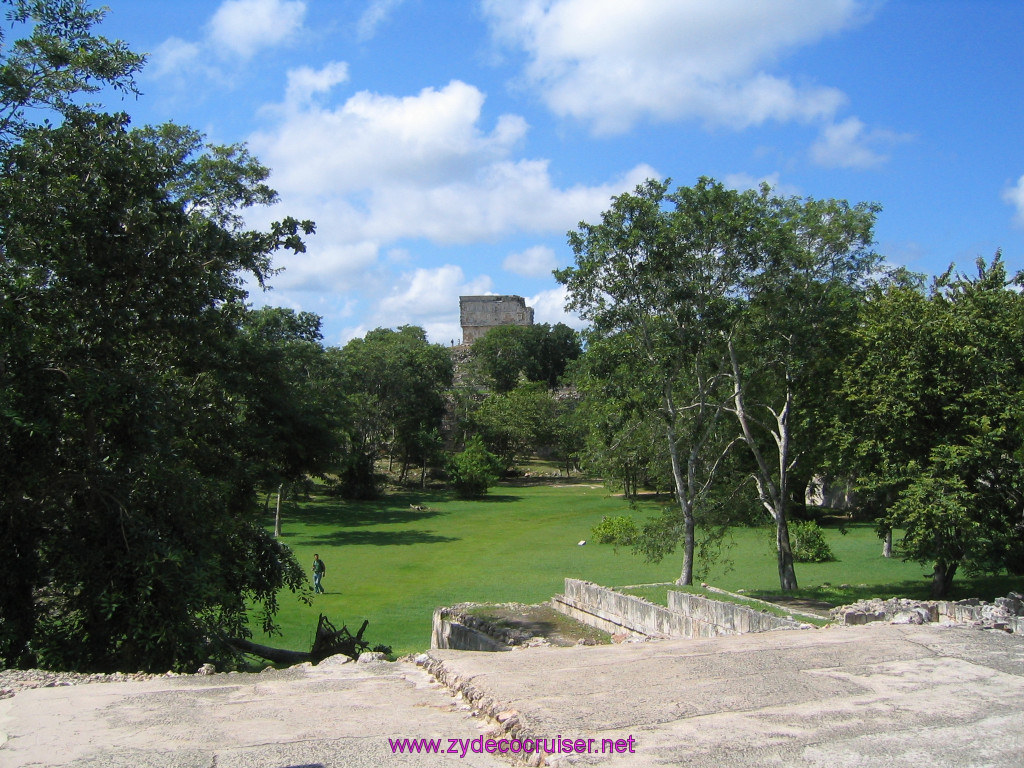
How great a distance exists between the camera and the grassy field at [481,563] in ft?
68.9

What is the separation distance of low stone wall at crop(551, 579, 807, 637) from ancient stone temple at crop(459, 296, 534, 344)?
99.1m

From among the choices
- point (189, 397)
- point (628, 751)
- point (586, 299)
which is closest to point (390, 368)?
point (586, 299)

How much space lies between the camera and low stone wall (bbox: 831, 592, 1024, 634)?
979cm

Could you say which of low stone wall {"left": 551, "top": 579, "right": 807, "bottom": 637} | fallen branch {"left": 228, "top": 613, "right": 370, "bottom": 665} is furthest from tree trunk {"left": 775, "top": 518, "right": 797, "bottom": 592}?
fallen branch {"left": 228, "top": 613, "right": 370, "bottom": 665}

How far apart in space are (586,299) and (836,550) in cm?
1903

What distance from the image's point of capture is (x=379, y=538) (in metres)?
39.3

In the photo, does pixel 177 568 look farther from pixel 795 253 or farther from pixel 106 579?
pixel 795 253

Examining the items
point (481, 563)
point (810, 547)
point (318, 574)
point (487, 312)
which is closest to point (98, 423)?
point (318, 574)

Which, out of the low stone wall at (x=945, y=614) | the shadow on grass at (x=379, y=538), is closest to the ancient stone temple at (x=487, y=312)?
the shadow on grass at (x=379, y=538)

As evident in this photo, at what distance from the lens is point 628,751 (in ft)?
17.1

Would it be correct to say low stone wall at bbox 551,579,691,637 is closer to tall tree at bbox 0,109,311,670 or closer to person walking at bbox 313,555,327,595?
person walking at bbox 313,555,327,595

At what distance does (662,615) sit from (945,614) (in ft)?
17.6

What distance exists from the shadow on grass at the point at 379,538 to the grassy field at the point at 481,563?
5cm

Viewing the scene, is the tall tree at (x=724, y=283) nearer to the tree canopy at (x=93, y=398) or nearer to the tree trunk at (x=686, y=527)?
the tree trunk at (x=686, y=527)
